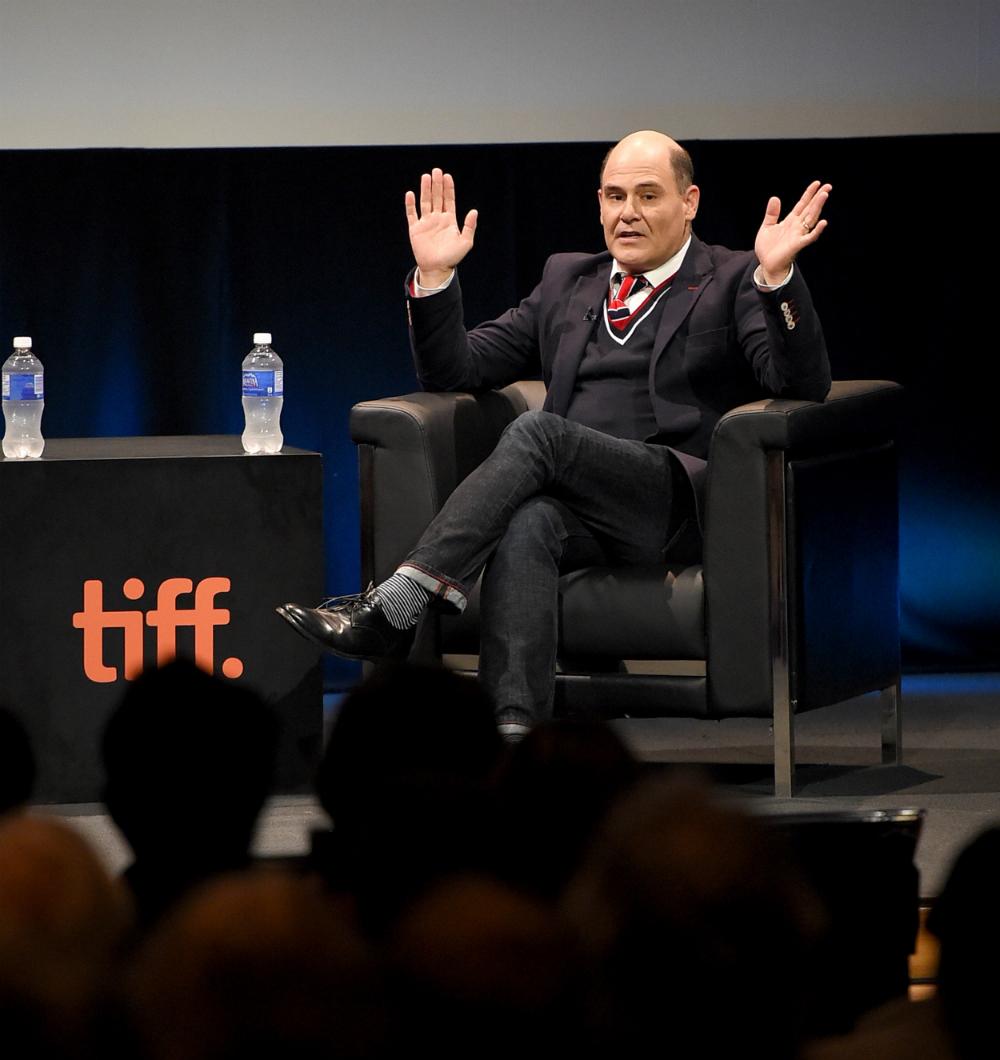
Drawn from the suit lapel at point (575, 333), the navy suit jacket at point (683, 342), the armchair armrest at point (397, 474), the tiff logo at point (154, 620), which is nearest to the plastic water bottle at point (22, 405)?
the tiff logo at point (154, 620)

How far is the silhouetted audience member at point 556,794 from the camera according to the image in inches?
29.8

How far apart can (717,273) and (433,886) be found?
2734mm

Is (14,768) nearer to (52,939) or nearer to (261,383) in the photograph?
(52,939)

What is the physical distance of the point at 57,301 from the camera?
→ 4.42 meters

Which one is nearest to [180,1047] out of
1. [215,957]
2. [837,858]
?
[215,957]

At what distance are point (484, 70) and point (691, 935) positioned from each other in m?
4.00

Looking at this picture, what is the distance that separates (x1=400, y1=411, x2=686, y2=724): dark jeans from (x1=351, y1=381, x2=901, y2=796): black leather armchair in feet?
0.28

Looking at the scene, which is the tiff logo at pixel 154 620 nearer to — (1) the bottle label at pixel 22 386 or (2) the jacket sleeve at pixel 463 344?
(1) the bottle label at pixel 22 386

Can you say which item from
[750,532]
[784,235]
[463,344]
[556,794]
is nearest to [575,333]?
[463,344]

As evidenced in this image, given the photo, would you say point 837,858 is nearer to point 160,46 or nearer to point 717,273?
point 717,273

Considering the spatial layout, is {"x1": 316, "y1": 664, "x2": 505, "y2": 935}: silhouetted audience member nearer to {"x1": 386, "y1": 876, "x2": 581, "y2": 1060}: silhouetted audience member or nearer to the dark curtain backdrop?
{"x1": 386, "y1": 876, "x2": 581, "y2": 1060}: silhouetted audience member

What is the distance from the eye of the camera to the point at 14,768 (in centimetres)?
83

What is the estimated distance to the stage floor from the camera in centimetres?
279

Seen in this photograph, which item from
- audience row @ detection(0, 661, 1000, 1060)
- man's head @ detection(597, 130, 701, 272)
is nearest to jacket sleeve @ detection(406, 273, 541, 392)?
man's head @ detection(597, 130, 701, 272)
